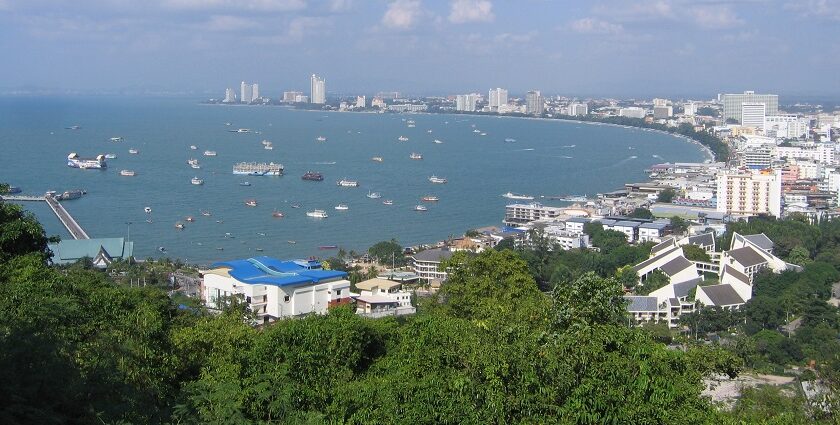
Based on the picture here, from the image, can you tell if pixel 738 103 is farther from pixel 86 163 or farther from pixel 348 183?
pixel 86 163

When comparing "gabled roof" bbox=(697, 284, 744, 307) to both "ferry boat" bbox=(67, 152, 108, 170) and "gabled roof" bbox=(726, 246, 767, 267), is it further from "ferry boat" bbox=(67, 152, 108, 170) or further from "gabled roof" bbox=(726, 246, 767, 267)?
"ferry boat" bbox=(67, 152, 108, 170)

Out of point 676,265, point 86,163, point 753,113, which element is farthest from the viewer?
point 753,113

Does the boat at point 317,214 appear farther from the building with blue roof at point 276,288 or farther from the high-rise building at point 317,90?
the high-rise building at point 317,90

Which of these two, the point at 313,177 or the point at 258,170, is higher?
the point at 258,170

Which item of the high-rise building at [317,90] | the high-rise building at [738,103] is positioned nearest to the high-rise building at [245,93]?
the high-rise building at [317,90]

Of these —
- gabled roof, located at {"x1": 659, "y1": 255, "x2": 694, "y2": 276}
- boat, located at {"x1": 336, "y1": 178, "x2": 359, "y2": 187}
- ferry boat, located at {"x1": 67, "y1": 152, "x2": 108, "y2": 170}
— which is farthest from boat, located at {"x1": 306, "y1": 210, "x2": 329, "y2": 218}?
ferry boat, located at {"x1": 67, "y1": 152, "x2": 108, "y2": 170}

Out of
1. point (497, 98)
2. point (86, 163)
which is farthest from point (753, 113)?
point (86, 163)

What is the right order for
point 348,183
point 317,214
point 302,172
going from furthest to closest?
1. point 302,172
2. point 348,183
3. point 317,214

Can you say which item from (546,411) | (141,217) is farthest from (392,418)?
(141,217)
